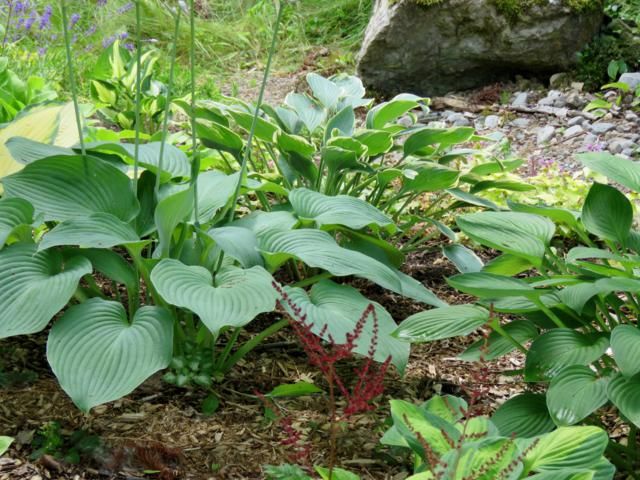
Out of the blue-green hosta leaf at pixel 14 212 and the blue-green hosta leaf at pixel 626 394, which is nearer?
the blue-green hosta leaf at pixel 626 394

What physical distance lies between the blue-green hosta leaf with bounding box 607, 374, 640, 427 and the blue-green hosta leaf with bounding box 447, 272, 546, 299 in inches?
12.8

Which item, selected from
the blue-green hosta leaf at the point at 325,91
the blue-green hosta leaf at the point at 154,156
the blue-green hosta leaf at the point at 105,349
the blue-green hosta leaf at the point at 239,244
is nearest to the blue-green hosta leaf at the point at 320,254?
the blue-green hosta leaf at the point at 239,244

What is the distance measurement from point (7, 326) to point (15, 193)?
540mm

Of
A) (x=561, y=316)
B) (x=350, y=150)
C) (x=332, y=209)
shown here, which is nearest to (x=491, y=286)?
(x=561, y=316)

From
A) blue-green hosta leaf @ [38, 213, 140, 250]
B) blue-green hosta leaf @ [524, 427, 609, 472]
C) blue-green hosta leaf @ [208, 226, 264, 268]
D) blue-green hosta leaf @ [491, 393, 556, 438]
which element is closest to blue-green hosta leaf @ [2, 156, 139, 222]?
blue-green hosta leaf @ [38, 213, 140, 250]

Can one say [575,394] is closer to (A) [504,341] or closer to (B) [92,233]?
(A) [504,341]

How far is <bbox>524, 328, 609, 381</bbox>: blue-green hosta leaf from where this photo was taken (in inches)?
85.0

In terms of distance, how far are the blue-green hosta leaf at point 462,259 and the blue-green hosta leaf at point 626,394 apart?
1098 mm

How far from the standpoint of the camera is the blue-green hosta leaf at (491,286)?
2.19 metres

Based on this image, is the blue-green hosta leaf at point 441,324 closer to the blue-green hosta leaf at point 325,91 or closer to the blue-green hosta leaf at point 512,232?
the blue-green hosta leaf at point 512,232

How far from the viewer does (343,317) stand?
93.0 inches

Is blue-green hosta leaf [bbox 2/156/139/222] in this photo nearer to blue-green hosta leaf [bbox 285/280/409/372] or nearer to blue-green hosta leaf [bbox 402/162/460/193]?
blue-green hosta leaf [bbox 285/280/409/372]

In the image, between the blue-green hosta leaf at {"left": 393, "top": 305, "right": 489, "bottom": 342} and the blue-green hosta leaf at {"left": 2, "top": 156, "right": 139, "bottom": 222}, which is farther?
the blue-green hosta leaf at {"left": 2, "top": 156, "right": 139, "bottom": 222}

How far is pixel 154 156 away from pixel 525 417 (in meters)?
1.60
